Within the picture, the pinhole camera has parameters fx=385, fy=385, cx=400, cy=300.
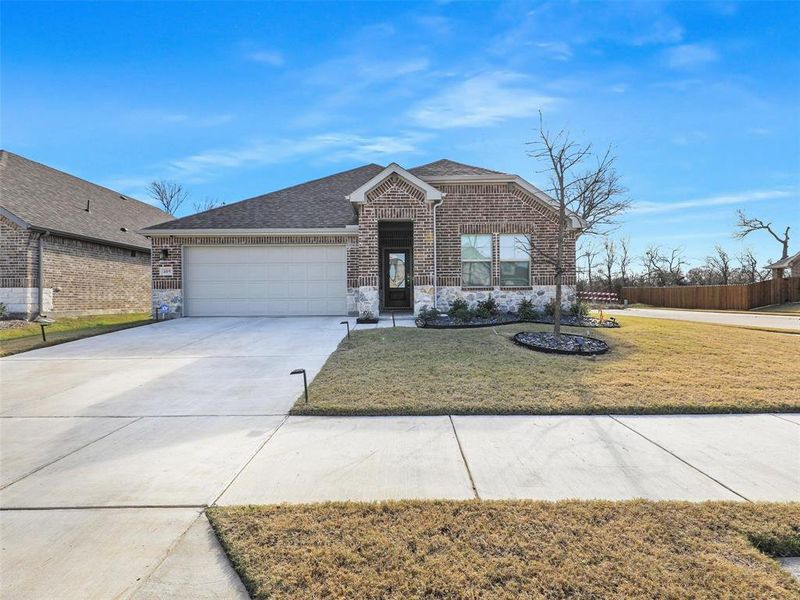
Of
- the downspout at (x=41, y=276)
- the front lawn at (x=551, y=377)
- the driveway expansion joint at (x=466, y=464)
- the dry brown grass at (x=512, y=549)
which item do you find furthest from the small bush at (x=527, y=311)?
the downspout at (x=41, y=276)

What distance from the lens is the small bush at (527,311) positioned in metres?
11.8

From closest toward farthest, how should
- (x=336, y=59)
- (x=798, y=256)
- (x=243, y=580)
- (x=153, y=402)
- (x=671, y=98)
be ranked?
(x=243, y=580) → (x=153, y=402) → (x=336, y=59) → (x=671, y=98) → (x=798, y=256)

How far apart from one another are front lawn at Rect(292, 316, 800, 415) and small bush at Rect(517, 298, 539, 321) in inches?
122

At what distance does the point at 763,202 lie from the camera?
34094mm

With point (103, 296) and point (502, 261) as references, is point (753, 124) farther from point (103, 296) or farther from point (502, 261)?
point (103, 296)

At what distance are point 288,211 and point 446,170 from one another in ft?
20.1

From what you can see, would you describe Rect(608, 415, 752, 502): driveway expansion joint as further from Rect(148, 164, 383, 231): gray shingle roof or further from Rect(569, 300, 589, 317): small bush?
Rect(148, 164, 383, 231): gray shingle roof

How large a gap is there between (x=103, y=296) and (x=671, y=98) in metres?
22.3

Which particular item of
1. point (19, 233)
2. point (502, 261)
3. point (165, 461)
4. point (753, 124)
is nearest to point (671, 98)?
point (753, 124)

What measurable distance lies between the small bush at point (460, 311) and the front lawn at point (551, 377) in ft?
8.02

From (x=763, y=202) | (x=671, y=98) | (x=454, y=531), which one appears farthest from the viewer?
(x=763, y=202)

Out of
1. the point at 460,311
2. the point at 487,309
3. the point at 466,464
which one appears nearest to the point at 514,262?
the point at 487,309

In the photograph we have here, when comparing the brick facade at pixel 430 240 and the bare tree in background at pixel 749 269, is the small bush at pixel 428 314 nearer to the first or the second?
the brick facade at pixel 430 240

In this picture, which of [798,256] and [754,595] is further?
[798,256]
